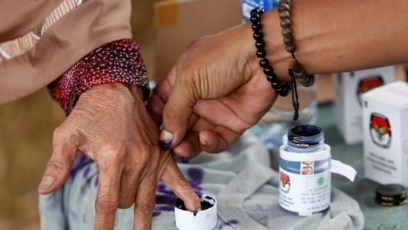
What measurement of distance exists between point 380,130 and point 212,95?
27 centimetres

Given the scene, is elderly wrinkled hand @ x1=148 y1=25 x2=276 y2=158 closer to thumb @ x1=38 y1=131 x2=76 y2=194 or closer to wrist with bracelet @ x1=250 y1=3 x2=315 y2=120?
wrist with bracelet @ x1=250 y1=3 x2=315 y2=120

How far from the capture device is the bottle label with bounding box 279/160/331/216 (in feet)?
3.25

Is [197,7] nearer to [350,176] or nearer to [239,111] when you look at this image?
[239,111]

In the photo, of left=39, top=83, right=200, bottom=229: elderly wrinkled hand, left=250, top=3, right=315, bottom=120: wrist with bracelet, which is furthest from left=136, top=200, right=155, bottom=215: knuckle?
left=250, top=3, right=315, bottom=120: wrist with bracelet

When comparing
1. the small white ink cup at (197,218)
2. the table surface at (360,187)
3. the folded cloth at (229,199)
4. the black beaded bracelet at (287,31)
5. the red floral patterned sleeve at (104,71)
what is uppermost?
the black beaded bracelet at (287,31)

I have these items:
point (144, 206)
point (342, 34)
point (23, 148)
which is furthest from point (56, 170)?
point (23, 148)

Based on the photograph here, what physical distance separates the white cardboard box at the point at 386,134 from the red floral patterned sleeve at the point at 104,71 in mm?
346

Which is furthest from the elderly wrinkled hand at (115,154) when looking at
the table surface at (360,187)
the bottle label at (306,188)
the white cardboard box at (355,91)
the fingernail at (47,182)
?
the white cardboard box at (355,91)

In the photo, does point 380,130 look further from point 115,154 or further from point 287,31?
point 115,154

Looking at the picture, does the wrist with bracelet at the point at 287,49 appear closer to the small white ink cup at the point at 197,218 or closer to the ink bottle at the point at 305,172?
the ink bottle at the point at 305,172

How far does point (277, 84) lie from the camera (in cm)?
101

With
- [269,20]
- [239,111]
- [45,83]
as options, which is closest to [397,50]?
[269,20]

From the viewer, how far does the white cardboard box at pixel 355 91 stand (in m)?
1.28

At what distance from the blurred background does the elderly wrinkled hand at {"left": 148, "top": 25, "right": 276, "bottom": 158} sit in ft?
3.19
